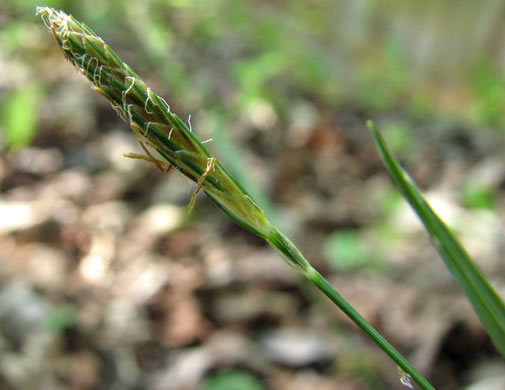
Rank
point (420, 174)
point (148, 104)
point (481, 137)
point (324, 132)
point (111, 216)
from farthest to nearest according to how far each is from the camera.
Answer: point (481, 137) → point (324, 132) → point (420, 174) → point (111, 216) → point (148, 104)

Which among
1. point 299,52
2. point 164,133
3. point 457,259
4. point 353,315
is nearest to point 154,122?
point 164,133

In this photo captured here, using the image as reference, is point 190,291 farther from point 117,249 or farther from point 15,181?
point 15,181

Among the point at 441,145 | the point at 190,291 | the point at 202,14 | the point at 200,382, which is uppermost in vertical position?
the point at 202,14

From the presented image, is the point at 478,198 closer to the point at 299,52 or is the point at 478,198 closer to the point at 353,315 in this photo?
the point at 353,315

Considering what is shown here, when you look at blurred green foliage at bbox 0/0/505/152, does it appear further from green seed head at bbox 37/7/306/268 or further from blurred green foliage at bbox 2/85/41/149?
green seed head at bbox 37/7/306/268

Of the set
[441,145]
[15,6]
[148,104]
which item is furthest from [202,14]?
[148,104]
